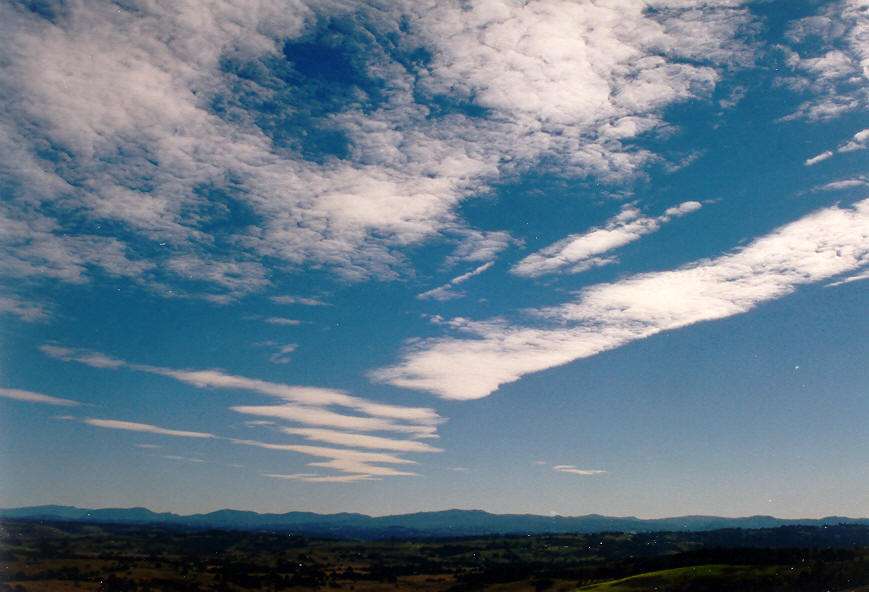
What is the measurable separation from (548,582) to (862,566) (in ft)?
278

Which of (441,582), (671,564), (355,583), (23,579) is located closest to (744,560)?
(671,564)

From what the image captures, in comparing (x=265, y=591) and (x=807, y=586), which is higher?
(x=807, y=586)

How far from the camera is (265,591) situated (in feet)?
570

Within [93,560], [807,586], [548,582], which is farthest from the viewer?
[93,560]

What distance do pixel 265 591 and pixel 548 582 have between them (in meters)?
88.4

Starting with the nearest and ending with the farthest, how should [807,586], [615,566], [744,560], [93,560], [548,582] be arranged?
1. [807,586]
2. [744,560]
3. [548,582]
4. [615,566]
5. [93,560]

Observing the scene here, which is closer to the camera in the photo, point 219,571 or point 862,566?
point 862,566

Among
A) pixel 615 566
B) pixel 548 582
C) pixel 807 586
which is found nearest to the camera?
pixel 807 586

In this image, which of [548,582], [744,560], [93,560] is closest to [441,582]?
[548,582]

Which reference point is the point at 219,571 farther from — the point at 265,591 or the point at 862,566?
the point at 862,566

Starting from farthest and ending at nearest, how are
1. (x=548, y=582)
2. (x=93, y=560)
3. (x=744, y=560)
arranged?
(x=93, y=560) → (x=548, y=582) → (x=744, y=560)

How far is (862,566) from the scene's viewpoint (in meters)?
103

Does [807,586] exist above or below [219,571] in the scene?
above

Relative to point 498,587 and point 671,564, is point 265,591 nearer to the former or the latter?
point 498,587
